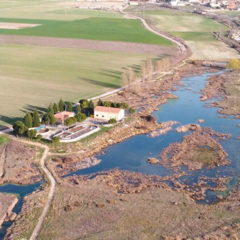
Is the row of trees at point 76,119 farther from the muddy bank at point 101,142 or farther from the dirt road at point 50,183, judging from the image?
the dirt road at point 50,183

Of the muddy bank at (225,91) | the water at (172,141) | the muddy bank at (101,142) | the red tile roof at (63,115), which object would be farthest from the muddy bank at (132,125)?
the red tile roof at (63,115)

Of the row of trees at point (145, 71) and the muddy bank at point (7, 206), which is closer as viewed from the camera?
the muddy bank at point (7, 206)

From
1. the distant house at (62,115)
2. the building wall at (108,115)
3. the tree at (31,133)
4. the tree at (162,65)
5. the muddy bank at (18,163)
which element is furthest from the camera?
the tree at (162,65)

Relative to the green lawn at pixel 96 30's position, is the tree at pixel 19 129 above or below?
below

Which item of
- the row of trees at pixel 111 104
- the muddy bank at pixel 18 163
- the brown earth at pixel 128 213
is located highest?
the row of trees at pixel 111 104

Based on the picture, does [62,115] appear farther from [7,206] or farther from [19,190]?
[7,206]

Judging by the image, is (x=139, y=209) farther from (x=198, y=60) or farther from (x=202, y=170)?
(x=198, y=60)

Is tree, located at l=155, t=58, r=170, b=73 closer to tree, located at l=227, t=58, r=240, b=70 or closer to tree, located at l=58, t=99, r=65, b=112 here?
tree, located at l=227, t=58, r=240, b=70
